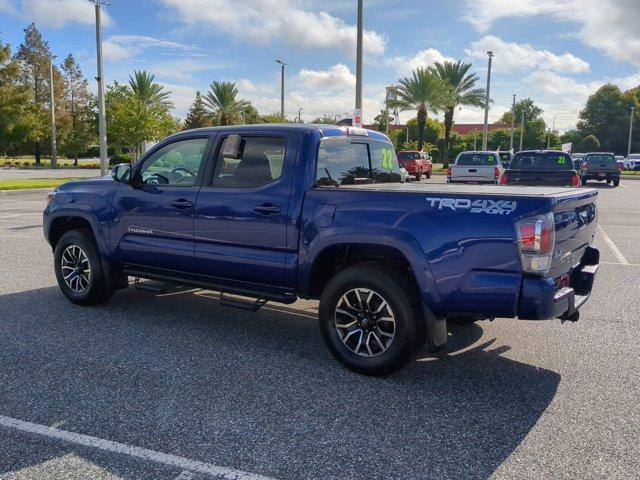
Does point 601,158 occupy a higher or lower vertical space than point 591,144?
lower

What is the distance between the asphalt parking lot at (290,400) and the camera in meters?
3.06

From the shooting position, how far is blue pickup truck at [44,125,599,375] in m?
3.71

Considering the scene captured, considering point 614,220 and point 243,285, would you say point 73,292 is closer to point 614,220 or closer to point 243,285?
point 243,285

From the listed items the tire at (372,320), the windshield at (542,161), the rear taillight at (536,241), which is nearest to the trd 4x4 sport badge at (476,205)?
the rear taillight at (536,241)

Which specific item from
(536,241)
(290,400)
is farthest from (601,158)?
(290,400)

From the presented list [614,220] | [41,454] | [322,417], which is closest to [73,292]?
[41,454]

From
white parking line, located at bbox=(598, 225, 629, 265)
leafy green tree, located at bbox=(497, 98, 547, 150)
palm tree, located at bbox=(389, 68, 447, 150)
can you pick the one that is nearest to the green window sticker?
white parking line, located at bbox=(598, 225, 629, 265)

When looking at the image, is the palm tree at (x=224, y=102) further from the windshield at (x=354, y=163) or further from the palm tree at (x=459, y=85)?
the windshield at (x=354, y=163)

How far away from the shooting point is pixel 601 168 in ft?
95.8

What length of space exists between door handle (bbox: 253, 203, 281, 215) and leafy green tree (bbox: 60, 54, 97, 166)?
47251mm

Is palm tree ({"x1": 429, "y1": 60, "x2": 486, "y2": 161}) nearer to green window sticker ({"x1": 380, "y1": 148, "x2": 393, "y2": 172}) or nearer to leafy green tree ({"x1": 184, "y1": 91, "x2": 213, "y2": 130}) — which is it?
leafy green tree ({"x1": 184, "y1": 91, "x2": 213, "y2": 130})

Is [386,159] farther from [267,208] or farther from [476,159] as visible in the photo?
[476,159]

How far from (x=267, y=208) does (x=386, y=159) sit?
5.70ft

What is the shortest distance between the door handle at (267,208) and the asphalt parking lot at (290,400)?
118 cm
